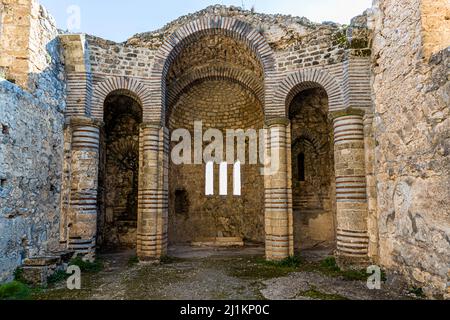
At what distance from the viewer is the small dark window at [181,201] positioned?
40.9 feet

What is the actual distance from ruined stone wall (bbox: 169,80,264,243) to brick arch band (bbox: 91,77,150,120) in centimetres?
292

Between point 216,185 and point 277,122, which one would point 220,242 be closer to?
point 216,185

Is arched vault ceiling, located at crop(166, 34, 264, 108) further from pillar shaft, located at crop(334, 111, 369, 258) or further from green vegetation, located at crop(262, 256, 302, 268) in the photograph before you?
green vegetation, located at crop(262, 256, 302, 268)

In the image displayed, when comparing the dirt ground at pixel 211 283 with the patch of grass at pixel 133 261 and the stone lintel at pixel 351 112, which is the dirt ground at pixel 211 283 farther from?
the stone lintel at pixel 351 112

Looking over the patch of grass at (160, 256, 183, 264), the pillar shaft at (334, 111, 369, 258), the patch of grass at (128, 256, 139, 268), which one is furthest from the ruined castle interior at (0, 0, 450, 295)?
the patch of grass at (160, 256, 183, 264)

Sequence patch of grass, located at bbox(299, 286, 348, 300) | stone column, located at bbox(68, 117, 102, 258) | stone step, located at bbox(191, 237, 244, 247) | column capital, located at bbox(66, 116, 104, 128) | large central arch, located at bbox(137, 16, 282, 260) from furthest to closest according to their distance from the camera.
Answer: stone step, located at bbox(191, 237, 244, 247) < large central arch, located at bbox(137, 16, 282, 260) < column capital, located at bbox(66, 116, 104, 128) < stone column, located at bbox(68, 117, 102, 258) < patch of grass, located at bbox(299, 286, 348, 300)

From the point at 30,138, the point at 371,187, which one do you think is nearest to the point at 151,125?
the point at 30,138

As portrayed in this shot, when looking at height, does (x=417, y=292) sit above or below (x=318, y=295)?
above

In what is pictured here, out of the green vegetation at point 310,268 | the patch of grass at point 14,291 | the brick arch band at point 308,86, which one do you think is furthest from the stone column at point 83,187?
the brick arch band at point 308,86

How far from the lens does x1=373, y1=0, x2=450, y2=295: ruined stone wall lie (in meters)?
4.96

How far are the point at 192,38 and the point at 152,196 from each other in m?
4.28

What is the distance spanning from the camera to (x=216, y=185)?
1264cm

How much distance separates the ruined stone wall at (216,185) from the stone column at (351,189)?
4.41 m

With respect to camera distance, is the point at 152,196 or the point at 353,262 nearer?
the point at 353,262
